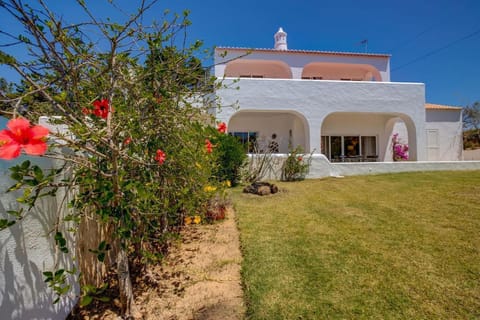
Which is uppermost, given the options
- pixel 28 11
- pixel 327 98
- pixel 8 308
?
→ pixel 327 98

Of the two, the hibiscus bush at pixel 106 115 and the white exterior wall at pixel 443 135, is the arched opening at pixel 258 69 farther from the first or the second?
the hibiscus bush at pixel 106 115

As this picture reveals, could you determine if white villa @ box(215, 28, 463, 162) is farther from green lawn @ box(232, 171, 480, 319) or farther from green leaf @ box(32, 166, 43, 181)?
green leaf @ box(32, 166, 43, 181)

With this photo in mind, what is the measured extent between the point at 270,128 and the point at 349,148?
6.59 meters

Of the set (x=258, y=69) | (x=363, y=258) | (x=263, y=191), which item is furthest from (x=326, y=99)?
(x=363, y=258)

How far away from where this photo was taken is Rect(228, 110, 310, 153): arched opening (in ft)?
55.8

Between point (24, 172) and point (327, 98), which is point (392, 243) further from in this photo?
point (327, 98)

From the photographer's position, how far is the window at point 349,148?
18125 mm

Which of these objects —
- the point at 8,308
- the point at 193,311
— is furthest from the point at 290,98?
the point at 8,308

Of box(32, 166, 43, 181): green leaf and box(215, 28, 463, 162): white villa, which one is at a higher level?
box(215, 28, 463, 162): white villa

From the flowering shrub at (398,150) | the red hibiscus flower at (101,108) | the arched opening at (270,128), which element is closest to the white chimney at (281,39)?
the arched opening at (270,128)

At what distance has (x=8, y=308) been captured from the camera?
6.20 ft

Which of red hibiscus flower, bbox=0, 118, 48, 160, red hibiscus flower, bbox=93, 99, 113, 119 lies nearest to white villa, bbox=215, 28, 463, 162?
red hibiscus flower, bbox=93, 99, 113, 119

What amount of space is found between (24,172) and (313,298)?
11.1ft

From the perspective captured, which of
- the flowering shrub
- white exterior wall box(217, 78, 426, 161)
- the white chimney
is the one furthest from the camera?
the white chimney
